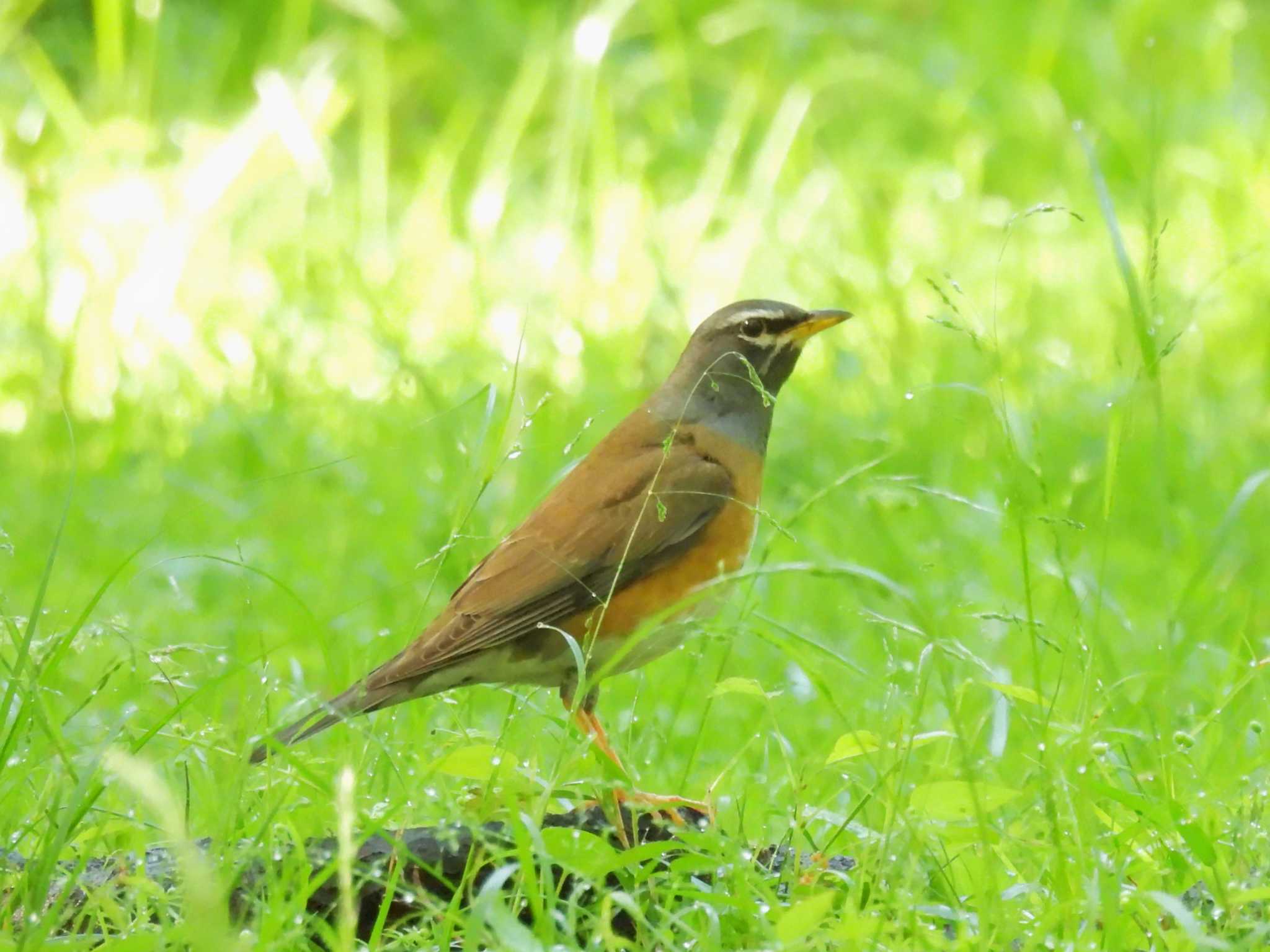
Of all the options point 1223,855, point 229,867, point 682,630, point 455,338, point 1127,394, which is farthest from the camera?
point 455,338

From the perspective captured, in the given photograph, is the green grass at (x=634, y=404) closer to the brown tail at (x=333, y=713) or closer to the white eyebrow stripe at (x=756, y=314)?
the brown tail at (x=333, y=713)

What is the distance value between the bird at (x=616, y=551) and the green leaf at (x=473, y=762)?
0.77 m

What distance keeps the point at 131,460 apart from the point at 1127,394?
4698mm

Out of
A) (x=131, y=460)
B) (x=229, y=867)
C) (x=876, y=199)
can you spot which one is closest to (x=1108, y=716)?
(x=229, y=867)

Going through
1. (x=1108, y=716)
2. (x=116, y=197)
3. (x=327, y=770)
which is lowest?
(x=1108, y=716)

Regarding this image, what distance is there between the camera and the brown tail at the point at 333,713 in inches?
126

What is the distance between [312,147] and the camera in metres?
8.86

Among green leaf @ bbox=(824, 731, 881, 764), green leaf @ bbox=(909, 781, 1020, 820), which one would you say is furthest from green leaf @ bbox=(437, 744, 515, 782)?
green leaf @ bbox=(909, 781, 1020, 820)

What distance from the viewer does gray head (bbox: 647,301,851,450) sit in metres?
4.48

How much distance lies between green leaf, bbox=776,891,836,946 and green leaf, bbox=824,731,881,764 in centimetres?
52

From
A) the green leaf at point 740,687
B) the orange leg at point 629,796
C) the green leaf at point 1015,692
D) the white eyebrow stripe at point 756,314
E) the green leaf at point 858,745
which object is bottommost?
the orange leg at point 629,796

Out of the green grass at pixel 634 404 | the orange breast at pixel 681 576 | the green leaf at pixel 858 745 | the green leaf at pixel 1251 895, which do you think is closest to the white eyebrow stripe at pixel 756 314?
the green grass at pixel 634 404

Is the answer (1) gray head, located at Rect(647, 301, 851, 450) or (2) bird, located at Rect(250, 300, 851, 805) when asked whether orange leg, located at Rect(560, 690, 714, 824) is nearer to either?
(2) bird, located at Rect(250, 300, 851, 805)

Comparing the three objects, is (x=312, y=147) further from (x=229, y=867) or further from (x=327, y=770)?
(x=229, y=867)
